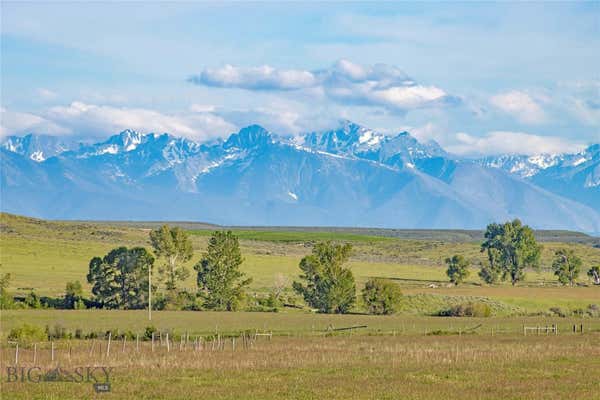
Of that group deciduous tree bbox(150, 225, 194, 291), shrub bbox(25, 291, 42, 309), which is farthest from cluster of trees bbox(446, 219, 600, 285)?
shrub bbox(25, 291, 42, 309)

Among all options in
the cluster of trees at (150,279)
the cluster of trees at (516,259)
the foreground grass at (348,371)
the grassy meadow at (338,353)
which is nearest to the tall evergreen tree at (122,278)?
the cluster of trees at (150,279)

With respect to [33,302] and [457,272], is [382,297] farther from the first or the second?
[457,272]

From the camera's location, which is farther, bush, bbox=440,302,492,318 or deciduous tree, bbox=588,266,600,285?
deciduous tree, bbox=588,266,600,285

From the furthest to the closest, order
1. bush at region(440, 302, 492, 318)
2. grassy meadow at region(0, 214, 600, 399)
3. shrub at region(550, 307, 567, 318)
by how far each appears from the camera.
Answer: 1. shrub at region(550, 307, 567, 318)
2. bush at region(440, 302, 492, 318)
3. grassy meadow at region(0, 214, 600, 399)

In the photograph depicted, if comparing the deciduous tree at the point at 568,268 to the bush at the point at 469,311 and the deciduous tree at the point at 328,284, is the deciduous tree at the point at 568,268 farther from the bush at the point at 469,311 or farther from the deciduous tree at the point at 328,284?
the deciduous tree at the point at 328,284

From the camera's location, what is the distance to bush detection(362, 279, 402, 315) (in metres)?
101

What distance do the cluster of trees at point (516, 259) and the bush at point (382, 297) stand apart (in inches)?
1722

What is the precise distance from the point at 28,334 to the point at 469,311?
50.0 m

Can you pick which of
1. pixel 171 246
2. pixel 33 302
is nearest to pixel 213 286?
pixel 171 246

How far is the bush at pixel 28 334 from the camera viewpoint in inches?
2489

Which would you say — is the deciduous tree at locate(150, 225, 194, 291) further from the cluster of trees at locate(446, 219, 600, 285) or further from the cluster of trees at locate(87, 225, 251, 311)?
the cluster of trees at locate(446, 219, 600, 285)

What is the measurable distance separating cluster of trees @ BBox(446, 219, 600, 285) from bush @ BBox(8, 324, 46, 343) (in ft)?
289

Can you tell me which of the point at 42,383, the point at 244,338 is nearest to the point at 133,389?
the point at 42,383

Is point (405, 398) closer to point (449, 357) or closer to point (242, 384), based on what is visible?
point (242, 384)
